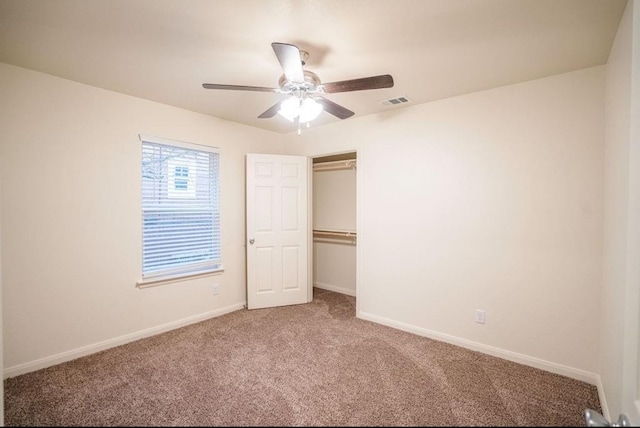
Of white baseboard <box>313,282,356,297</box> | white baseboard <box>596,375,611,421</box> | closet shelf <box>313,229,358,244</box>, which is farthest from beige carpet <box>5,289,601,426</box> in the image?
closet shelf <box>313,229,358,244</box>

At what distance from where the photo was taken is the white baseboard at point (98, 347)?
2.21 m

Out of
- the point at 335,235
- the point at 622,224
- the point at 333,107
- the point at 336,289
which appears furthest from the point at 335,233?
the point at 622,224

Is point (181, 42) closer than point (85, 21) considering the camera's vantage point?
No

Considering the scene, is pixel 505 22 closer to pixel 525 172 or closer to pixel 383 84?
pixel 383 84

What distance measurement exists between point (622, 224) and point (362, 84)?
1.62m

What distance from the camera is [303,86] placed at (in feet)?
6.47

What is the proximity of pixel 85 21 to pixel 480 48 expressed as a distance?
243 cm

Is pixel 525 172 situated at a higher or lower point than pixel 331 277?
higher

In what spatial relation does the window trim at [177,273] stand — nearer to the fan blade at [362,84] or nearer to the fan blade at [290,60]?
the fan blade at [290,60]

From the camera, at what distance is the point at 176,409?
71 centimetres

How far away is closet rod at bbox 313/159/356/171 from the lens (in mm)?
4345

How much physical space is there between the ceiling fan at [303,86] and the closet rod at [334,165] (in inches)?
80.8

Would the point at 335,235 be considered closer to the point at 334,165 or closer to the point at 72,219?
the point at 334,165

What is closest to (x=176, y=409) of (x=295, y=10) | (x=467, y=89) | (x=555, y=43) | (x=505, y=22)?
(x=295, y=10)
